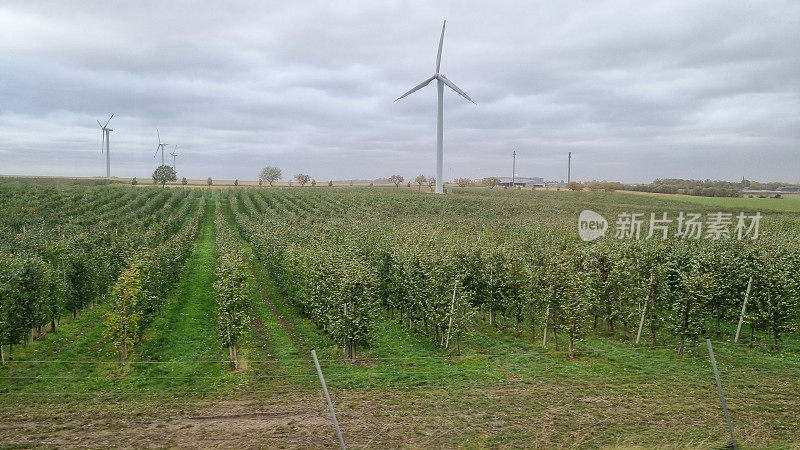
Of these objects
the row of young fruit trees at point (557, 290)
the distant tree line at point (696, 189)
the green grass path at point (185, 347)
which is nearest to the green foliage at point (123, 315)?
the green grass path at point (185, 347)

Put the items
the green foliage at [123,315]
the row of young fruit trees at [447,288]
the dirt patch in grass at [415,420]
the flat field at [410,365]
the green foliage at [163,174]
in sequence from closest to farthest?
the dirt patch in grass at [415,420] < the flat field at [410,365] < the green foliage at [123,315] < the row of young fruit trees at [447,288] < the green foliage at [163,174]

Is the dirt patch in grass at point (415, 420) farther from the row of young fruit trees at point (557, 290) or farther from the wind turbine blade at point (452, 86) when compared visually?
the wind turbine blade at point (452, 86)

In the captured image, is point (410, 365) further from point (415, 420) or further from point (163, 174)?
point (163, 174)

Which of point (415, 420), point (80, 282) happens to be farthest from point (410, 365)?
point (80, 282)

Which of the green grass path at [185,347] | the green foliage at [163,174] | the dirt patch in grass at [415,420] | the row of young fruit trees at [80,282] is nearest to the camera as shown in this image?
the dirt patch in grass at [415,420]

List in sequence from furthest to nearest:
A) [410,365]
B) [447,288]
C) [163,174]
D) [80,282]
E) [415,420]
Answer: [163,174] < [80,282] < [447,288] < [410,365] < [415,420]

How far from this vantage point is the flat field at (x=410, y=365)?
12.7 meters

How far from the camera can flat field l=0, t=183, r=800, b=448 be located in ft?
41.6

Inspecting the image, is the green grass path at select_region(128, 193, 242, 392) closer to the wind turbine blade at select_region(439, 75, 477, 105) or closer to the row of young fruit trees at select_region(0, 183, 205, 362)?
the row of young fruit trees at select_region(0, 183, 205, 362)

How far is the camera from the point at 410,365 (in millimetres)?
19016

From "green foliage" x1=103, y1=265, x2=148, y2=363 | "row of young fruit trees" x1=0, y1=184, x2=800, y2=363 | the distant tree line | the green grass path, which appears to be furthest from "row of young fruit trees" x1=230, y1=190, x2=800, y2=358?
the distant tree line

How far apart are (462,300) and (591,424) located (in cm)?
879

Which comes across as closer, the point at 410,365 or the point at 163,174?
the point at 410,365

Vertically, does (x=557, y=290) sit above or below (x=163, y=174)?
below
